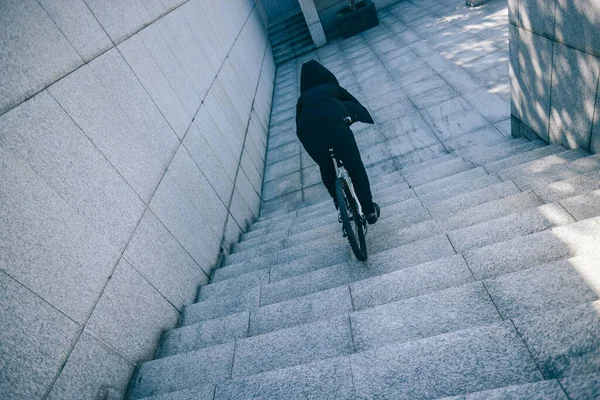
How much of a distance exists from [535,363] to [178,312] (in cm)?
294

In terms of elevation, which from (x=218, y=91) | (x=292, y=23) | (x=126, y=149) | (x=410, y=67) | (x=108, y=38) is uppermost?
(x=108, y=38)

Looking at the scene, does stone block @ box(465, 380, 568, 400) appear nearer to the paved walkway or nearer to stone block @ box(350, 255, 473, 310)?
stone block @ box(350, 255, 473, 310)

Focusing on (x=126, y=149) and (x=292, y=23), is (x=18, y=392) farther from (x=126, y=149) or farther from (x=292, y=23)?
(x=292, y=23)

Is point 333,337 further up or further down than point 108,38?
further down

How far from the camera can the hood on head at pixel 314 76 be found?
11.7 ft

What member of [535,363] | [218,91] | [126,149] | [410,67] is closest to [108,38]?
[126,149]

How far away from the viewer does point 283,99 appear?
415 inches

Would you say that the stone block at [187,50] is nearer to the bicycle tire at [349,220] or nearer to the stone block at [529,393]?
the bicycle tire at [349,220]

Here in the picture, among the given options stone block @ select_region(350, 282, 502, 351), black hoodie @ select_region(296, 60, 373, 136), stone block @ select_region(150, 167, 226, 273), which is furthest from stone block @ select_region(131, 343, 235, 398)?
black hoodie @ select_region(296, 60, 373, 136)

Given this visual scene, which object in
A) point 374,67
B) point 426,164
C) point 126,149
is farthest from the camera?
point 374,67

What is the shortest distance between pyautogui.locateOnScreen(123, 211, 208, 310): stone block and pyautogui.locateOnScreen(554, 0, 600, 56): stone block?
4.21 metres

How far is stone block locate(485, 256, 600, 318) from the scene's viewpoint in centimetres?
184

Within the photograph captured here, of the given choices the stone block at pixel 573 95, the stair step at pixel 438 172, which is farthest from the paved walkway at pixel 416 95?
the stone block at pixel 573 95

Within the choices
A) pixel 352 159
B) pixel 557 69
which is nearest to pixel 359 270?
pixel 352 159
